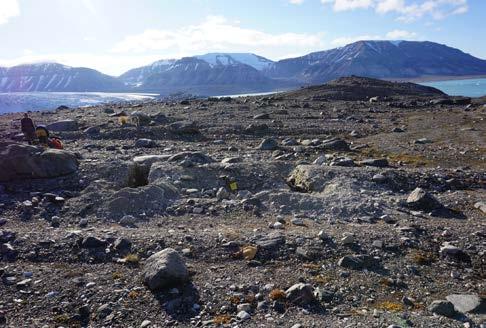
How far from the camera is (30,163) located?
14078 millimetres

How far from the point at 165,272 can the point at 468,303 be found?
17.9 feet

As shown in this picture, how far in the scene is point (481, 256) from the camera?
30.8 ft

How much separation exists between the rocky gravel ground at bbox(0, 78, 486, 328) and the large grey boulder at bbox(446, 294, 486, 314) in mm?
32

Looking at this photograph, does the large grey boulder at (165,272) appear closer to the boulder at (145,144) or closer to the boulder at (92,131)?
the boulder at (145,144)

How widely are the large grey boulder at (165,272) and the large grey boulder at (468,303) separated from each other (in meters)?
4.89

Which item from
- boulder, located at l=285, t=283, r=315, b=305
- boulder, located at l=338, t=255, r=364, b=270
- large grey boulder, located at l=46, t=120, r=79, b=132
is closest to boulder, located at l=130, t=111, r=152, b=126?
large grey boulder, located at l=46, t=120, r=79, b=132

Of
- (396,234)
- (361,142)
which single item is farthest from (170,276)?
(361,142)

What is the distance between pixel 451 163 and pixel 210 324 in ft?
47.1

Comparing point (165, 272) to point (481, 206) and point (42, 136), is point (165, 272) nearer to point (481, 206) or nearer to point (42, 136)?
point (481, 206)

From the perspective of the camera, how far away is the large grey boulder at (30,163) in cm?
1395

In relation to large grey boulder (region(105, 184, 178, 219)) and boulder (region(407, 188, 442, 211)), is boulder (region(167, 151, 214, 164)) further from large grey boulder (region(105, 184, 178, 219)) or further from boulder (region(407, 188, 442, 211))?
boulder (region(407, 188, 442, 211))

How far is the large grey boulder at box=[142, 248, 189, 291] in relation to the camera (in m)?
8.08

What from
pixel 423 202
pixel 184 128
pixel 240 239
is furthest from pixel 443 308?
pixel 184 128

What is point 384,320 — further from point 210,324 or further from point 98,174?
point 98,174
